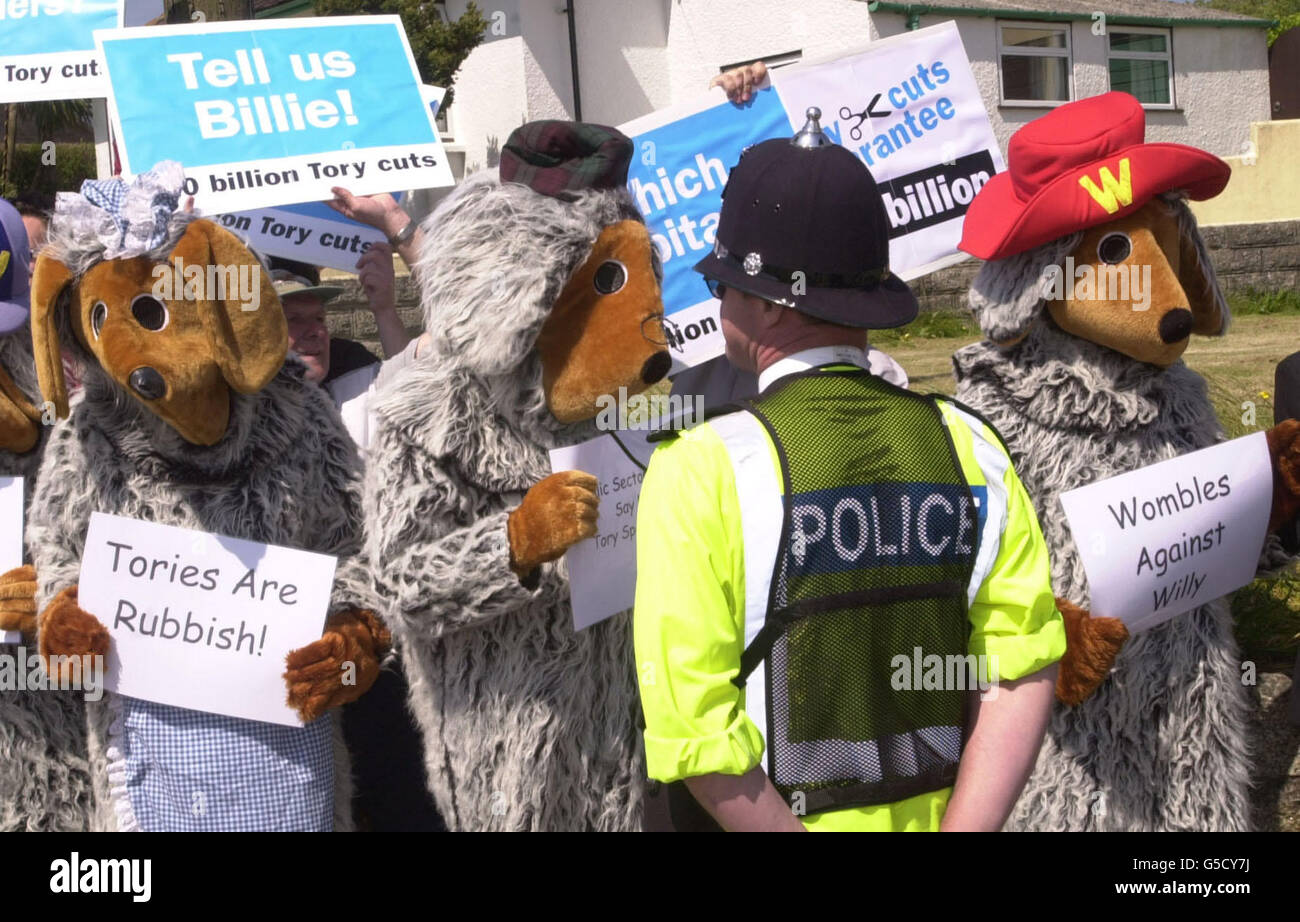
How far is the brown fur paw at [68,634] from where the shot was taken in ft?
8.84

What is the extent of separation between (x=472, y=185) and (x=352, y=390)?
126cm

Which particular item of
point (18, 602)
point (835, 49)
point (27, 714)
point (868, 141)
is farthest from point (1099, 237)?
point (835, 49)

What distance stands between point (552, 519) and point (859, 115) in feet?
6.22

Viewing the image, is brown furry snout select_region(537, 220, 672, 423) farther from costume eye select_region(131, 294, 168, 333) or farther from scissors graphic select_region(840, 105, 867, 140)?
scissors graphic select_region(840, 105, 867, 140)

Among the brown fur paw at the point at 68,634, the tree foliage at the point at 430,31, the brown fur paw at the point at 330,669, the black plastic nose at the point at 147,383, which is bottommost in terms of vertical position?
the brown fur paw at the point at 330,669

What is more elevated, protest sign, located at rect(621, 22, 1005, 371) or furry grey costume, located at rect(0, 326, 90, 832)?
protest sign, located at rect(621, 22, 1005, 371)

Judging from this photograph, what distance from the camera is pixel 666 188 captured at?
3725 millimetres

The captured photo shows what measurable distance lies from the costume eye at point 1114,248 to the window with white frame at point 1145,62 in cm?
1641

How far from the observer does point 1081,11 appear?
1662 centimetres

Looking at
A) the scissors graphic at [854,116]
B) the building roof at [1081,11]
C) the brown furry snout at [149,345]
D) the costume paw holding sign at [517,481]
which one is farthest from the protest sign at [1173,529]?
the building roof at [1081,11]

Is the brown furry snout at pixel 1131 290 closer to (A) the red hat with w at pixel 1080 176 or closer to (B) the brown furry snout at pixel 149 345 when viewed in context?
(A) the red hat with w at pixel 1080 176

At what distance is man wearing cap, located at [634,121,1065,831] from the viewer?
6.22 ft

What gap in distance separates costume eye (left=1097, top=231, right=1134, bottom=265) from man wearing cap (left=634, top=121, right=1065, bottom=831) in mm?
1024

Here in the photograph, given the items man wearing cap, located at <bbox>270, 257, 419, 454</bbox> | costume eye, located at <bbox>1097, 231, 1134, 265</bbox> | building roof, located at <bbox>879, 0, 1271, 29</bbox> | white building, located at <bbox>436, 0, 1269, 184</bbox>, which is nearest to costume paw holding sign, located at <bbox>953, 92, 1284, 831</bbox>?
costume eye, located at <bbox>1097, 231, 1134, 265</bbox>
